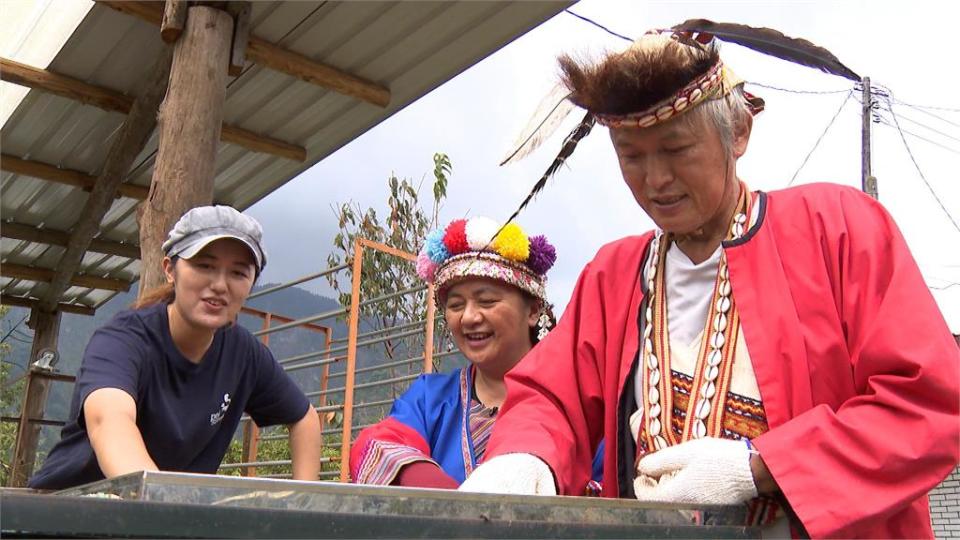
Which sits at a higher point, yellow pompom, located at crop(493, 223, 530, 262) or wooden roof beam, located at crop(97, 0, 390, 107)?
wooden roof beam, located at crop(97, 0, 390, 107)

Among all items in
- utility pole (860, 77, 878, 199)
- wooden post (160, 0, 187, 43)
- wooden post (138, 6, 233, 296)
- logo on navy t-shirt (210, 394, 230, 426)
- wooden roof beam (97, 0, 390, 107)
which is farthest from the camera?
utility pole (860, 77, 878, 199)

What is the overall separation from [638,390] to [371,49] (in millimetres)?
3923

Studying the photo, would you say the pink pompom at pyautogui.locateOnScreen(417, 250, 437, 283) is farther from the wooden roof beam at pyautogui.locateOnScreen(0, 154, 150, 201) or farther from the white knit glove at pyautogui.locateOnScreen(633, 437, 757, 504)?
the wooden roof beam at pyautogui.locateOnScreen(0, 154, 150, 201)

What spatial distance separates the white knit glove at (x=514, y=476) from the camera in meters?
1.48

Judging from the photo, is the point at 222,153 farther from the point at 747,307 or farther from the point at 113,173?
the point at 747,307

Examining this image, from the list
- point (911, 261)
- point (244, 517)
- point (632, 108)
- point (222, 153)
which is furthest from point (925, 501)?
point (222, 153)

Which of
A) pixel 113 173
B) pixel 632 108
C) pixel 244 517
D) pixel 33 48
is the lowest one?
pixel 244 517

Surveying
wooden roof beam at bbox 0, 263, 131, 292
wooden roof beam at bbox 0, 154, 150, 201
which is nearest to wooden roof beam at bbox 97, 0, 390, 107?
wooden roof beam at bbox 0, 154, 150, 201

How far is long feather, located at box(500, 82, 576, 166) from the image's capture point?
6.16ft

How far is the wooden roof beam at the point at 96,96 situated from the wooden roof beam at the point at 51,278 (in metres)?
4.45

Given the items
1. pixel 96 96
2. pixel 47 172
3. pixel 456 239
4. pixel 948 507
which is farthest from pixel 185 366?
pixel 948 507

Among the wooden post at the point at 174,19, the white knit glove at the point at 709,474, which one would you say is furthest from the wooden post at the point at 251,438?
the white knit glove at the point at 709,474

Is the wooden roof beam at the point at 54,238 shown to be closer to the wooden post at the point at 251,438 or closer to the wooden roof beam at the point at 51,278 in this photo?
the wooden roof beam at the point at 51,278

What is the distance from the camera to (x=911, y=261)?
1482 millimetres
